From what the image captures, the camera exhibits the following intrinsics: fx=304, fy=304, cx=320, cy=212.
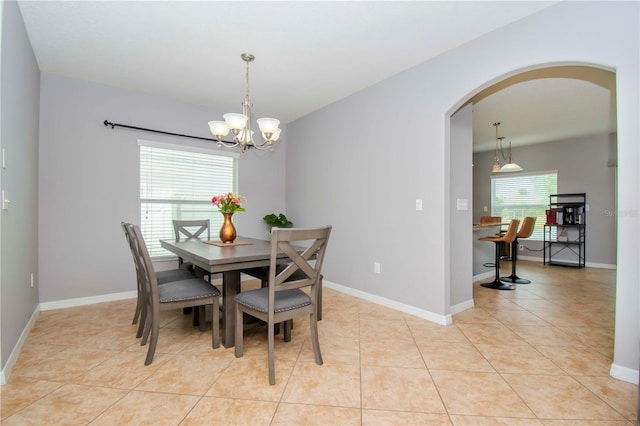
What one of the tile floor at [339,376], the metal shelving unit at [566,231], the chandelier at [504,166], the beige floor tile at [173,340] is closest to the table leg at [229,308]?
the tile floor at [339,376]

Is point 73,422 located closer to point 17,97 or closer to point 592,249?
point 17,97

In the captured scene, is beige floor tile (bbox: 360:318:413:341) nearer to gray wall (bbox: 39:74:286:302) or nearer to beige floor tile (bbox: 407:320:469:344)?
beige floor tile (bbox: 407:320:469:344)

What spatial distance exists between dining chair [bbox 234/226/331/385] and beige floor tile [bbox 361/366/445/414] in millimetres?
394

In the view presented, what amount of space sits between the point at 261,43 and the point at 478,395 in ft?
10.1

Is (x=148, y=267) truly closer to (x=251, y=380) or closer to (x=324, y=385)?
(x=251, y=380)

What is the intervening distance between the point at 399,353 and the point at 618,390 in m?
1.26

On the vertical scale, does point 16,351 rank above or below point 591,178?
below

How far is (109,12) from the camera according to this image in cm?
231

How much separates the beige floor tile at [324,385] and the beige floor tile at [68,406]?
0.99m

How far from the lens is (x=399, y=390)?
5.91 ft

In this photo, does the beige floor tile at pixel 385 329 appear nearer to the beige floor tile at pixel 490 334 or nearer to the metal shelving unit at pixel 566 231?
the beige floor tile at pixel 490 334

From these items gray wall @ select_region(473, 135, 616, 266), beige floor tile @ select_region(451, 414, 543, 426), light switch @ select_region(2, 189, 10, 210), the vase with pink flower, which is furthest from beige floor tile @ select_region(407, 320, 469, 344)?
gray wall @ select_region(473, 135, 616, 266)

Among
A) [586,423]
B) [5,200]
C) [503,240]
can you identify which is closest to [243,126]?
[5,200]

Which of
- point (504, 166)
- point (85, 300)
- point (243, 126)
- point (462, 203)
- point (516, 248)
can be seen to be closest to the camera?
point (243, 126)
